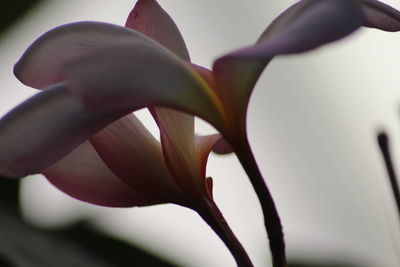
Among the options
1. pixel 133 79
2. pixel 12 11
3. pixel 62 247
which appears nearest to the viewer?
pixel 133 79

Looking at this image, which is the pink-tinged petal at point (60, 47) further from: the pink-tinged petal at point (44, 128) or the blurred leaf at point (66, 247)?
the blurred leaf at point (66, 247)

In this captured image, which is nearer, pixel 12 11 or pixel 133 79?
pixel 133 79

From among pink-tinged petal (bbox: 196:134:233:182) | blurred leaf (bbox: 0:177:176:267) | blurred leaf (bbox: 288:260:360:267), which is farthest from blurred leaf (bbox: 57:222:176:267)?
pink-tinged petal (bbox: 196:134:233:182)

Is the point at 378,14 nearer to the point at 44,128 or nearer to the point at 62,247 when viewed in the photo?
the point at 44,128

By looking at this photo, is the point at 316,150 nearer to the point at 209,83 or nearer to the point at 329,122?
the point at 329,122

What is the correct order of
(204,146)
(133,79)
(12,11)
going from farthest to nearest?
(12,11), (204,146), (133,79)

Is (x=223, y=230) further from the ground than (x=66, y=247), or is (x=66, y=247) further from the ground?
(x=223, y=230)

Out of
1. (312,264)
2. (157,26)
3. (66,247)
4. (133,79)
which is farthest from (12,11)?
(133,79)
